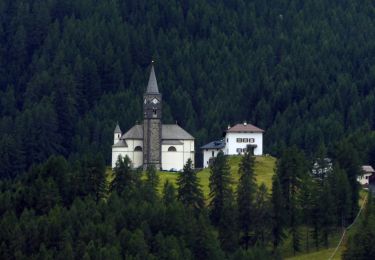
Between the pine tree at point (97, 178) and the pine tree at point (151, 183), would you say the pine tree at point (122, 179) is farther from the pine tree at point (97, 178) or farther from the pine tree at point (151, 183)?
the pine tree at point (151, 183)

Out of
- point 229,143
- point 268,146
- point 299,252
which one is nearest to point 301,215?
point 299,252

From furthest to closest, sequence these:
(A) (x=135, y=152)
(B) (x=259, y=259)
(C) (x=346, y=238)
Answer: (A) (x=135, y=152) → (C) (x=346, y=238) → (B) (x=259, y=259)

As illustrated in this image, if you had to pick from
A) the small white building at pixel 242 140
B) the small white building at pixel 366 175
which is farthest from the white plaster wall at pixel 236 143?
the small white building at pixel 366 175

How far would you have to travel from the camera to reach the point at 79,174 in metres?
145

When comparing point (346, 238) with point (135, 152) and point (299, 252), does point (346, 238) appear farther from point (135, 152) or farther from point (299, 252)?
point (135, 152)

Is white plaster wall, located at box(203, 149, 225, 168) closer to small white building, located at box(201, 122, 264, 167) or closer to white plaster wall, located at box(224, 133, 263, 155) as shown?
small white building, located at box(201, 122, 264, 167)

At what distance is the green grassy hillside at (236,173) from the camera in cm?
15615

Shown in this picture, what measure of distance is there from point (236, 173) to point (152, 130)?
13497 mm

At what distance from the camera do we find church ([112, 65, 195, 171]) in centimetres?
16675

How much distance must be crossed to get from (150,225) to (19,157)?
6283 cm

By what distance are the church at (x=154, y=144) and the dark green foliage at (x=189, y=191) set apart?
889 inches

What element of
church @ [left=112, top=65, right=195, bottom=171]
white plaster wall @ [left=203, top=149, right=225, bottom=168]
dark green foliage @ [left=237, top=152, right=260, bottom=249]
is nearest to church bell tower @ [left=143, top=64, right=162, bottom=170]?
church @ [left=112, top=65, right=195, bottom=171]

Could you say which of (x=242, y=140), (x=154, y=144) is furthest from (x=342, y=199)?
(x=154, y=144)

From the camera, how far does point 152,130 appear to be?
6604 inches
